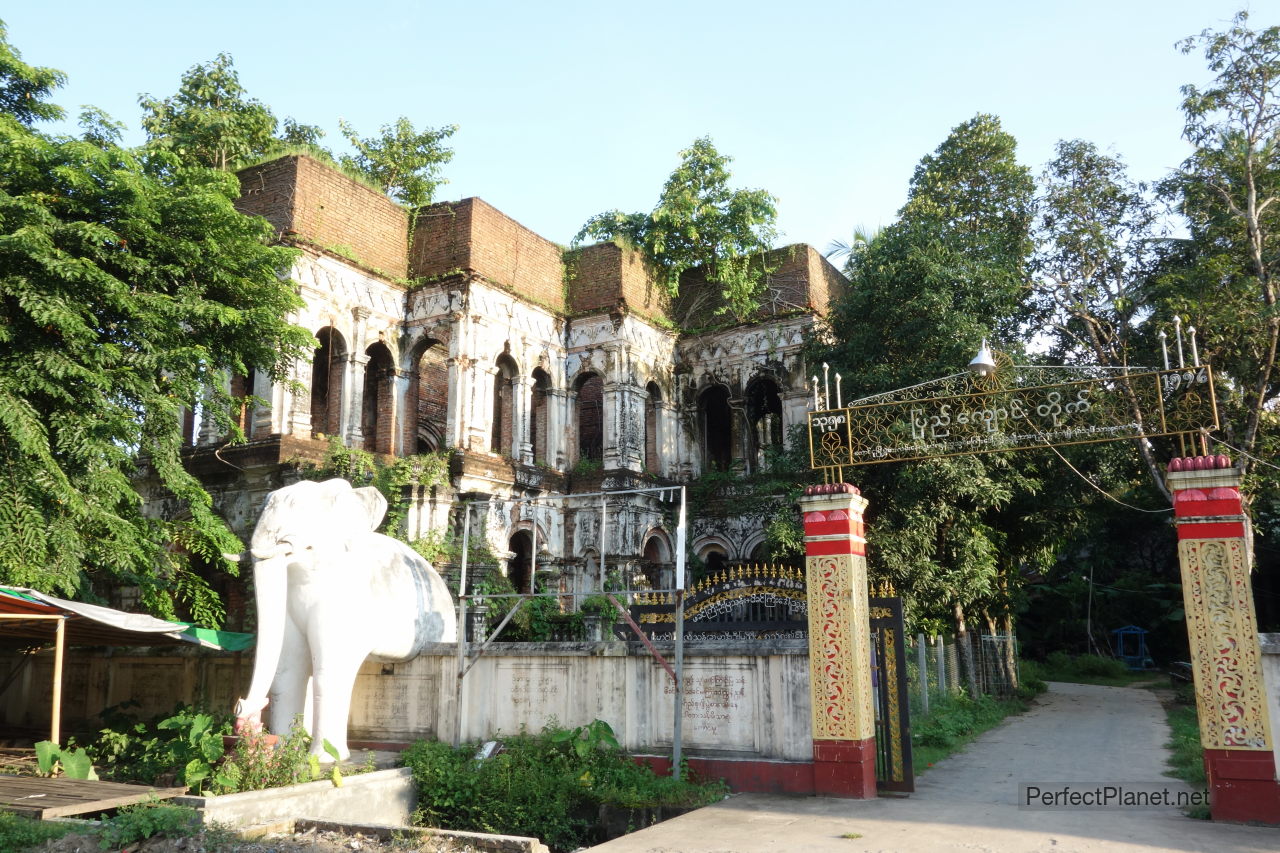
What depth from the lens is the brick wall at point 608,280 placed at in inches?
730

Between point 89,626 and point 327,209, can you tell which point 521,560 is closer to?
point 327,209

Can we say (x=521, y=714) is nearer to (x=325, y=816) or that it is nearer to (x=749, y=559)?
(x=325, y=816)

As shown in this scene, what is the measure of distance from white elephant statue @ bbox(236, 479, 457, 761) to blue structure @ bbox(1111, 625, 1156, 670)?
84.5ft

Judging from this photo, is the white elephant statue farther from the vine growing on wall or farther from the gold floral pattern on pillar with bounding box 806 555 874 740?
the vine growing on wall

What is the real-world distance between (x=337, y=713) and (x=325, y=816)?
1.27 meters

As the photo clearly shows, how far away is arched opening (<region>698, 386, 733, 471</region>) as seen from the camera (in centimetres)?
2066

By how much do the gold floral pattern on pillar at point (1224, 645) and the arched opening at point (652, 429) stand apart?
12628 millimetres

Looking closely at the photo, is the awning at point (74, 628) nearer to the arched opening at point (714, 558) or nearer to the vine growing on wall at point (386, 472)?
the vine growing on wall at point (386, 472)

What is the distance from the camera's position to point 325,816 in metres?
7.60

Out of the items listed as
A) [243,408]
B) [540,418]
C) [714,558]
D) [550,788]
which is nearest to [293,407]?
[243,408]

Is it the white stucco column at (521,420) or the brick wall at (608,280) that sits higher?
the brick wall at (608,280)

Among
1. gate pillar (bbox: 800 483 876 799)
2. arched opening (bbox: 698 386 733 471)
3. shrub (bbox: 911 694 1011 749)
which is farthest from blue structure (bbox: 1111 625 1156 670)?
gate pillar (bbox: 800 483 876 799)

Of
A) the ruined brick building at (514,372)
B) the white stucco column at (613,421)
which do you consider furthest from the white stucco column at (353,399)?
the white stucco column at (613,421)

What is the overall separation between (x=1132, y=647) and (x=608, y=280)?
21816 mm
